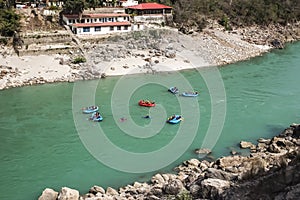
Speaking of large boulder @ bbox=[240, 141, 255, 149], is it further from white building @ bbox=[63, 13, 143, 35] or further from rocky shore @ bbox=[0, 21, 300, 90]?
white building @ bbox=[63, 13, 143, 35]

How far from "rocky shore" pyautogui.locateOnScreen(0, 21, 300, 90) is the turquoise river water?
1790 mm

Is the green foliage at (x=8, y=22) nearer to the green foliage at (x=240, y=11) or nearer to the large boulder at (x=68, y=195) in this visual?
the green foliage at (x=240, y=11)

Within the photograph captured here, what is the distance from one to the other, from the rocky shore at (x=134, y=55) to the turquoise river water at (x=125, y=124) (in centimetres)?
179

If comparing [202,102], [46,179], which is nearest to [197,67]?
[202,102]

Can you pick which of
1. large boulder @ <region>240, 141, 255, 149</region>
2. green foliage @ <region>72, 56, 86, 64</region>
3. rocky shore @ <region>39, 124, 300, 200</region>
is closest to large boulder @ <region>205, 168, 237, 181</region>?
rocky shore @ <region>39, 124, 300, 200</region>

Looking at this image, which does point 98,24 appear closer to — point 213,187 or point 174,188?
point 174,188

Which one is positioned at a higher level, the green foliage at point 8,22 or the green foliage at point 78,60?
the green foliage at point 8,22

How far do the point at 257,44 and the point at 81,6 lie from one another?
23764 millimetres

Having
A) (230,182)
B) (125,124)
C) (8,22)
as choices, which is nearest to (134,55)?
(8,22)

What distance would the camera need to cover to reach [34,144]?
23641 mm

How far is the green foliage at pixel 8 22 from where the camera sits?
40219 millimetres

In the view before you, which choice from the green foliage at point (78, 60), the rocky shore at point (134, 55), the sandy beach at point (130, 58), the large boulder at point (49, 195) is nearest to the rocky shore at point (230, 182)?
the large boulder at point (49, 195)

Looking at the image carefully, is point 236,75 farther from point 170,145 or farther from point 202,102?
point 170,145

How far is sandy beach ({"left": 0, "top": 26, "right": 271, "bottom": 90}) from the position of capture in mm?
36469
